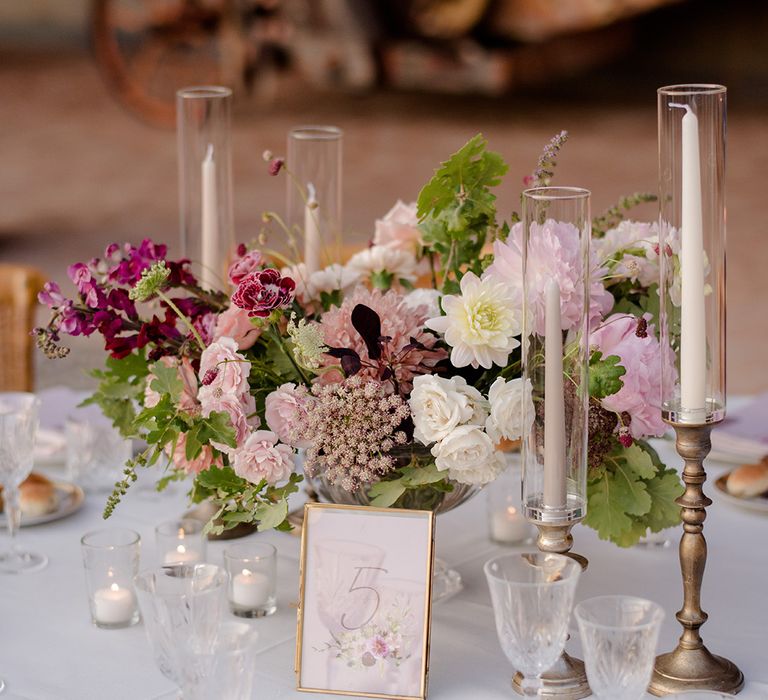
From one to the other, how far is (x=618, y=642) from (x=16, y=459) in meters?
0.77

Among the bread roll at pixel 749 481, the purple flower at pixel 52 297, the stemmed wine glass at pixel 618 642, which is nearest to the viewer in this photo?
the stemmed wine glass at pixel 618 642

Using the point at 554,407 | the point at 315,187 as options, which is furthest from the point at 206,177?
the point at 554,407

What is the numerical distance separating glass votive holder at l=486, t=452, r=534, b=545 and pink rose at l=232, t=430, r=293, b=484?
15.5 inches

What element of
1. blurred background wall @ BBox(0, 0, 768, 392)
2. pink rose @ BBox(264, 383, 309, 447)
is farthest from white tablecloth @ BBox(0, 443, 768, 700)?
blurred background wall @ BBox(0, 0, 768, 392)

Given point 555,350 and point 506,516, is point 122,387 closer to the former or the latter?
point 506,516

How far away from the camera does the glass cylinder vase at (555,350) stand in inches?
44.3

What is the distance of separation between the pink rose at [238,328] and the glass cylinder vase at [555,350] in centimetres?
31

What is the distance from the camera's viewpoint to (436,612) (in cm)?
139

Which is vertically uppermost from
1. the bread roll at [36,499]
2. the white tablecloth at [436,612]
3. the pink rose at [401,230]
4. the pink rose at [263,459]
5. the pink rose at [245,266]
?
the pink rose at [401,230]

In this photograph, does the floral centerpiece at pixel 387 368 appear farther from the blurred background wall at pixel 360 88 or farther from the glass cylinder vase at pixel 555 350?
the blurred background wall at pixel 360 88

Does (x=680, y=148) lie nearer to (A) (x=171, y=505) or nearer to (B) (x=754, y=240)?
(A) (x=171, y=505)

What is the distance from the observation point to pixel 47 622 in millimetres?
1373

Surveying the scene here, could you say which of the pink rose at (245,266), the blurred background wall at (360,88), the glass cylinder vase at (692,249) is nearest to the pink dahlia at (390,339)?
the pink rose at (245,266)

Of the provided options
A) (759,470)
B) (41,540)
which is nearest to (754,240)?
(759,470)
